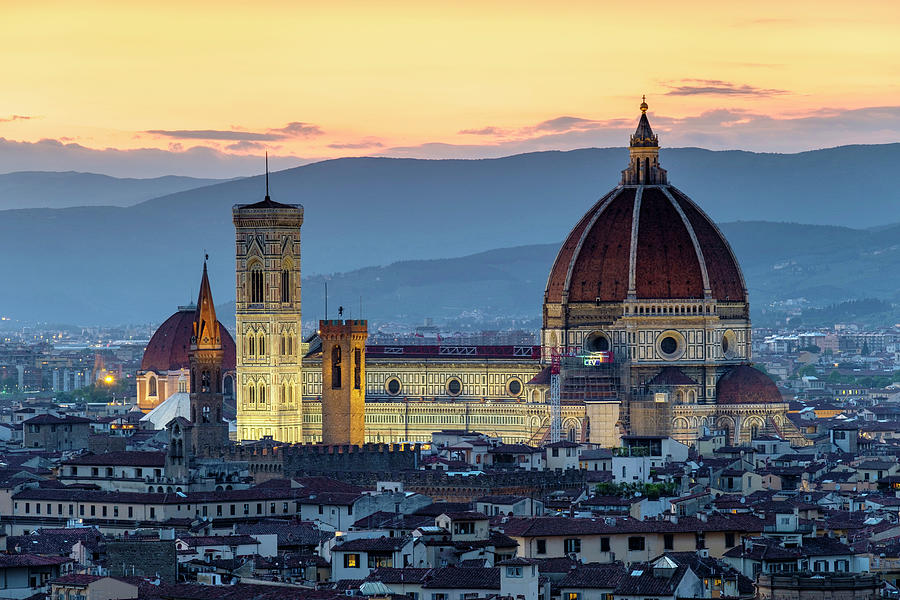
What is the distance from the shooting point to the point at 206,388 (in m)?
129

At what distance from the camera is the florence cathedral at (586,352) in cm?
15075

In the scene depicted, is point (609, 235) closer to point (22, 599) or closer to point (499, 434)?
point (499, 434)

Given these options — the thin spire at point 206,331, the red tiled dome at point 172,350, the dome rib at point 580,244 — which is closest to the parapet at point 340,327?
the thin spire at point 206,331

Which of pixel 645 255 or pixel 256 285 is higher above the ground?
pixel 645 255

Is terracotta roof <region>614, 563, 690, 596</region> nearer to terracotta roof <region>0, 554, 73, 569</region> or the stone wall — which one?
the stone wall

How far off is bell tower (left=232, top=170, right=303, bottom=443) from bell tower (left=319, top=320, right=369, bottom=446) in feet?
33.2

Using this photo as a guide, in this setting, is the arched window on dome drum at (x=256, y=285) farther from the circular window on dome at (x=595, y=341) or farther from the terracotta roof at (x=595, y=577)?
the terracotta roof at (x=595, y=577)

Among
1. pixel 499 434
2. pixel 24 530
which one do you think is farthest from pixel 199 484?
pixel 499 434

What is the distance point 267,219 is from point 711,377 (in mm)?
24676

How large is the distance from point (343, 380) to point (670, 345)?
19275 millimetres

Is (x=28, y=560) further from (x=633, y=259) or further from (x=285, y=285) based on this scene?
(x=285, y=285)

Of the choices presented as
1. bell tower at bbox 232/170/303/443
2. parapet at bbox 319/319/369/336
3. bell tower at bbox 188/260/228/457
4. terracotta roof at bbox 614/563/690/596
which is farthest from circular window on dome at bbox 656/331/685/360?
terracotta roof at bbox 614/563/690/596

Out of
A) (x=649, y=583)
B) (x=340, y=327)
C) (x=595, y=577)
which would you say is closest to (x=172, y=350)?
(x=340, y=327)

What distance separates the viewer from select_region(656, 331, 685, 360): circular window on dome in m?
154
